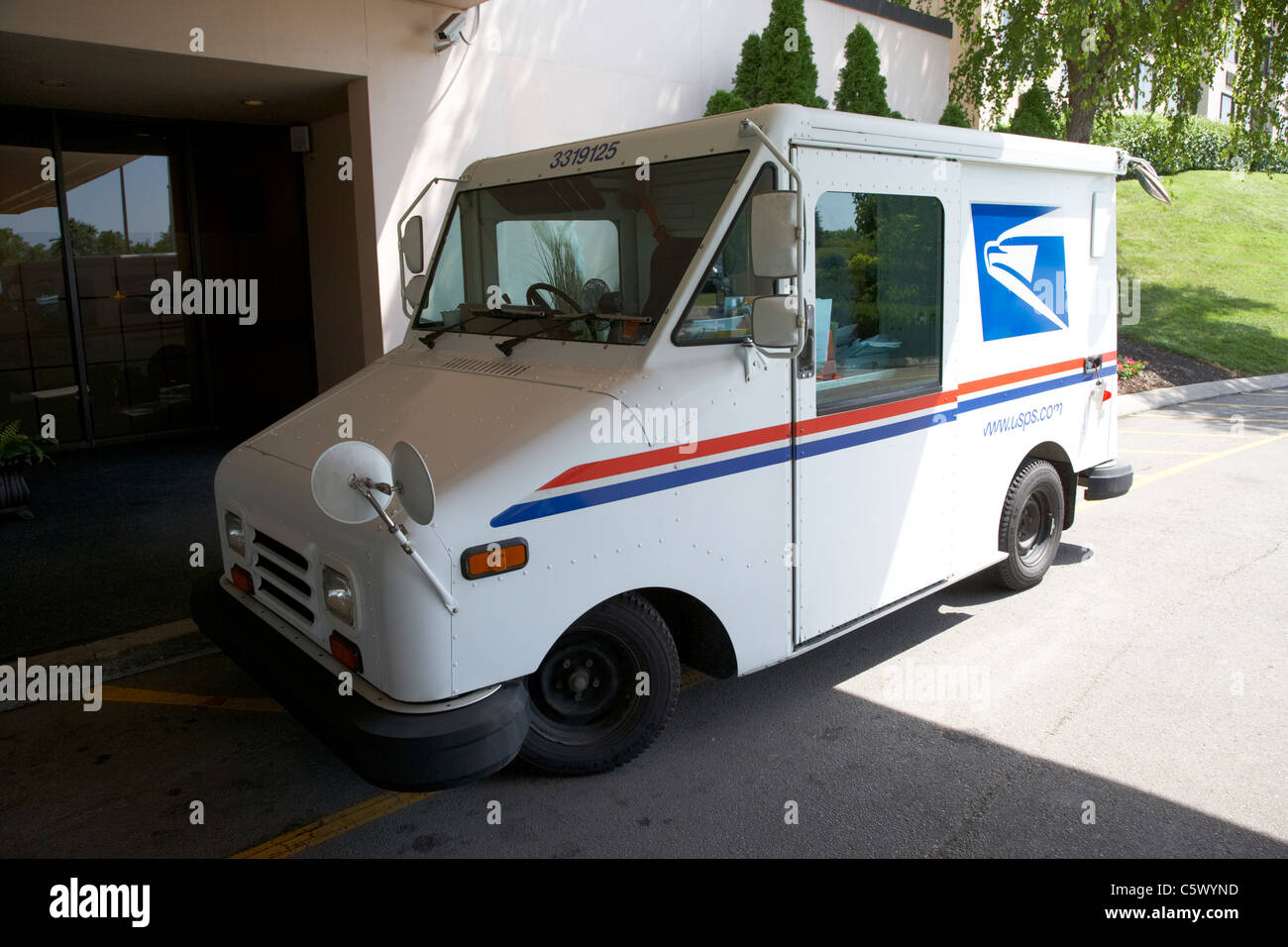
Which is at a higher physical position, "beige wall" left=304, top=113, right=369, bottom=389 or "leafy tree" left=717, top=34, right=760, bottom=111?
"leafy tree" left=717, top=34, right=760, bottom=111

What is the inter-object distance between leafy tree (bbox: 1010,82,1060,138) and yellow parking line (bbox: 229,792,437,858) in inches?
583

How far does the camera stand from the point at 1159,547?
7.12 metres

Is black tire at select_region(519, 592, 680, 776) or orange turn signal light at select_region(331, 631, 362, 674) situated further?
black tire at select_region(519, 592, 680, 776)

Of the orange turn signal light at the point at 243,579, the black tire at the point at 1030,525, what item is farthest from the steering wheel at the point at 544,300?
the black tire at the point at 1030,525

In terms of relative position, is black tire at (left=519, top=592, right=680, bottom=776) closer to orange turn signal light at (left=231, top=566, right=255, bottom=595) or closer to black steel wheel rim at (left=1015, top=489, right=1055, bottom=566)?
orange turn signal light at (left=231, top=566, right=255, bottom=595)

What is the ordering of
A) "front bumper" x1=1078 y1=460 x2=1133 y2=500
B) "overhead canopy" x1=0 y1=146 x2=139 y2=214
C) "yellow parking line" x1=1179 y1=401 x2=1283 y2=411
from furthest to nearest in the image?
1. "yellow parking line" x1=1179 y1=401 x2=1283 y2=411
2. "overhead canopy" x1=0 y1=146 x2=139 y2=214
3. "front bumper" x1=1078 y1=460 x2=1133 y2=500

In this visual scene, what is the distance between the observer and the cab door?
171 inches

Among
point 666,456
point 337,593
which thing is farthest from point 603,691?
point 337,593

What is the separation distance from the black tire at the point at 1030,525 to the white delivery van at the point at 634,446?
272mm

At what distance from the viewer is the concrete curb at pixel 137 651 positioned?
17.2 feet

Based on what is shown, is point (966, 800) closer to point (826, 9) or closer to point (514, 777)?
point (514, 777)

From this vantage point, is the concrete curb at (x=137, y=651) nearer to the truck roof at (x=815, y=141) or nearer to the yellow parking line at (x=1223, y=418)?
the truck roof at (x=815, y=141)

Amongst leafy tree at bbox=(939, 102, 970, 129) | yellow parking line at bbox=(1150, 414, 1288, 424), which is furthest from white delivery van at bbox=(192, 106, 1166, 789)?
leafy tree at bbox=(939, 102, 970, 129)
